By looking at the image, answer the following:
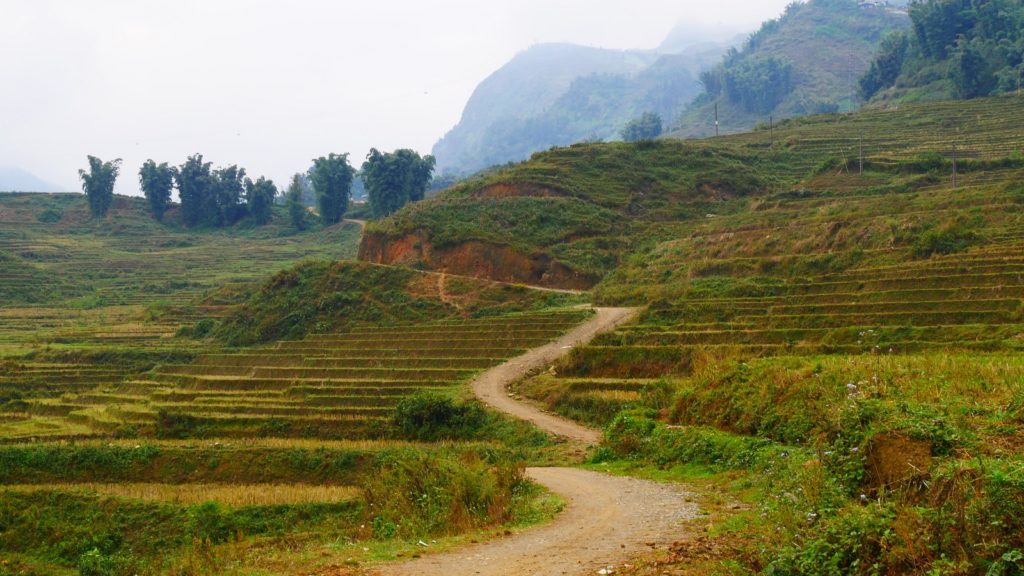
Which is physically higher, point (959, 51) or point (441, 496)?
point (959, 51)

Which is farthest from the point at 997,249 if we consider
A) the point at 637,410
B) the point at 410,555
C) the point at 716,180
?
the point at 716,180

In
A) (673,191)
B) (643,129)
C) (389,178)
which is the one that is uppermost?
(643,129)

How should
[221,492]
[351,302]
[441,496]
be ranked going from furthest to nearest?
1. [351,302]
2. [221,492]
3. [441,496]

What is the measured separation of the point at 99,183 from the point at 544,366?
267 feet

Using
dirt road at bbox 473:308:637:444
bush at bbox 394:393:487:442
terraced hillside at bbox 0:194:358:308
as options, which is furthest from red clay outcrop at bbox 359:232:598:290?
bush at bbox 394:393:487:442

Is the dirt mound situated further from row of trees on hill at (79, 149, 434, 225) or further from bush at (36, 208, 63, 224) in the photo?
bush at (36, 208, 63, 224)

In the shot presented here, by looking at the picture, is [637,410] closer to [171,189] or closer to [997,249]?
[997,249]

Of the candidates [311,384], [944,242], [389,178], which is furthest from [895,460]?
[389,178]

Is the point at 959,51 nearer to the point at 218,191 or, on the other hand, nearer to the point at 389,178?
the point at 389,178

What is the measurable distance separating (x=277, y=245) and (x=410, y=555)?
270 feet

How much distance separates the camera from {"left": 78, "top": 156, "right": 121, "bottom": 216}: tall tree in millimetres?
95000

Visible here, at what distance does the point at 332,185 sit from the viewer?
93.3 metres

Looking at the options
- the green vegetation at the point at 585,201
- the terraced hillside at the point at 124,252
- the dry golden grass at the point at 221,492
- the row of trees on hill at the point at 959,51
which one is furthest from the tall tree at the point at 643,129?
the dry golden grass at the point at 221,492

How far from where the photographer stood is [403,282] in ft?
158
